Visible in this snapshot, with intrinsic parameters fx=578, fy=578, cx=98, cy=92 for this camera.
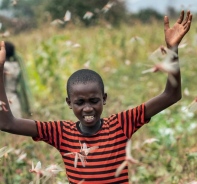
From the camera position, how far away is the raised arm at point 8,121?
8.23 feet

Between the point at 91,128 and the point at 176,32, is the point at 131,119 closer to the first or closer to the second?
the point at 91,128

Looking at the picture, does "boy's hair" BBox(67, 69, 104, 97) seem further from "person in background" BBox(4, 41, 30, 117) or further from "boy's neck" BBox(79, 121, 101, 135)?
"person in background" BBox(4, 41, 30, 117)

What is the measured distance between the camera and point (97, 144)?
2594mm

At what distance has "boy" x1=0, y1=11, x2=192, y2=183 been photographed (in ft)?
8.41

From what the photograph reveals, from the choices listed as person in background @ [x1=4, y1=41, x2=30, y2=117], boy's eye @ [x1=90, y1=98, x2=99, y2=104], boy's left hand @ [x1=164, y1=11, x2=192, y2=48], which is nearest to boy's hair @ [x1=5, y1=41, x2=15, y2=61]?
person in background @ [x1=4, y1=41, x2=30, y2=117]

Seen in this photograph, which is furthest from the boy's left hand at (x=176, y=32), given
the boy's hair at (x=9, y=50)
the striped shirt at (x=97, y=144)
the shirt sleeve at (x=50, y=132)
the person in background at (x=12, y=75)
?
the boy's hair at (x=9, y=50)

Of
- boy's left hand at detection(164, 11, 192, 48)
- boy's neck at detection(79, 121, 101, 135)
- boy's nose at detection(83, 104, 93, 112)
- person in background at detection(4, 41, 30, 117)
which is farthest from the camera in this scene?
person in background at detection(4, 41, 30, 117)

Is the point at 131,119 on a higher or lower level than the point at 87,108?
lower

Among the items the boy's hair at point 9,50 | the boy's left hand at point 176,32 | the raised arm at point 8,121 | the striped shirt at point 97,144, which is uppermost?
the boy's left hand at point 176,32

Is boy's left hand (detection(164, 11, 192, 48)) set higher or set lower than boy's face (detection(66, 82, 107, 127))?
higher

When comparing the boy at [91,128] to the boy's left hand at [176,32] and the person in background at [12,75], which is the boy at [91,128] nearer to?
the boy's left hand at [176,32]

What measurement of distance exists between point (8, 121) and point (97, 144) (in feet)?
1.34

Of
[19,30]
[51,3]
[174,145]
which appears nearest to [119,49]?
[19,30]

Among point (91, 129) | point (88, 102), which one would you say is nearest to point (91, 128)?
point (91, 129)
